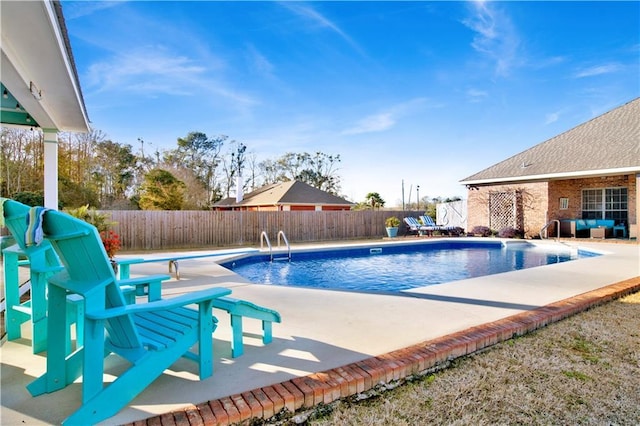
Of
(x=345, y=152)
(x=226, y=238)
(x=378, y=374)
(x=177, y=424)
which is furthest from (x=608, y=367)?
(x=345, y=152)

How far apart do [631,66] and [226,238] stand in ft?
59.6

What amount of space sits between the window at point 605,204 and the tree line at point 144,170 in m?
19.3

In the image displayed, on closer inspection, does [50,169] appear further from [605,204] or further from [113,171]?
[605,204]

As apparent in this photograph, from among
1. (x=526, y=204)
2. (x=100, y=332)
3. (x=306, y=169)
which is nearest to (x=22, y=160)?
(x=100, y=332)

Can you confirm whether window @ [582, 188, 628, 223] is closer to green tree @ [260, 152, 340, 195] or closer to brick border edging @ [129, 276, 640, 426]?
brick border edging @ [129, 276, 640, 426]

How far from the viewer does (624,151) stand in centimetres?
1434

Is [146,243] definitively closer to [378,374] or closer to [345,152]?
[378,374]

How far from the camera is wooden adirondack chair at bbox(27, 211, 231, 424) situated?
1945 mm

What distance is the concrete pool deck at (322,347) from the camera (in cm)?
213

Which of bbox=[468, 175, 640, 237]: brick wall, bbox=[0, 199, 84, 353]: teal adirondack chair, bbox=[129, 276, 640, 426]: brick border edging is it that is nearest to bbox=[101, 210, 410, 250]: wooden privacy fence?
bbox=[468, 175, 640, 237]: brick wall

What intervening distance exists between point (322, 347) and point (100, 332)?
1714 millimetres

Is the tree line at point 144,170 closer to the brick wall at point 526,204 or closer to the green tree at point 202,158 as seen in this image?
the green tree at point 202,158

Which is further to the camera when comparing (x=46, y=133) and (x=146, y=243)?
(x=146, y=243)

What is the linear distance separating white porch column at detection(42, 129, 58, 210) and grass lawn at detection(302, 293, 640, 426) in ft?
20.9
